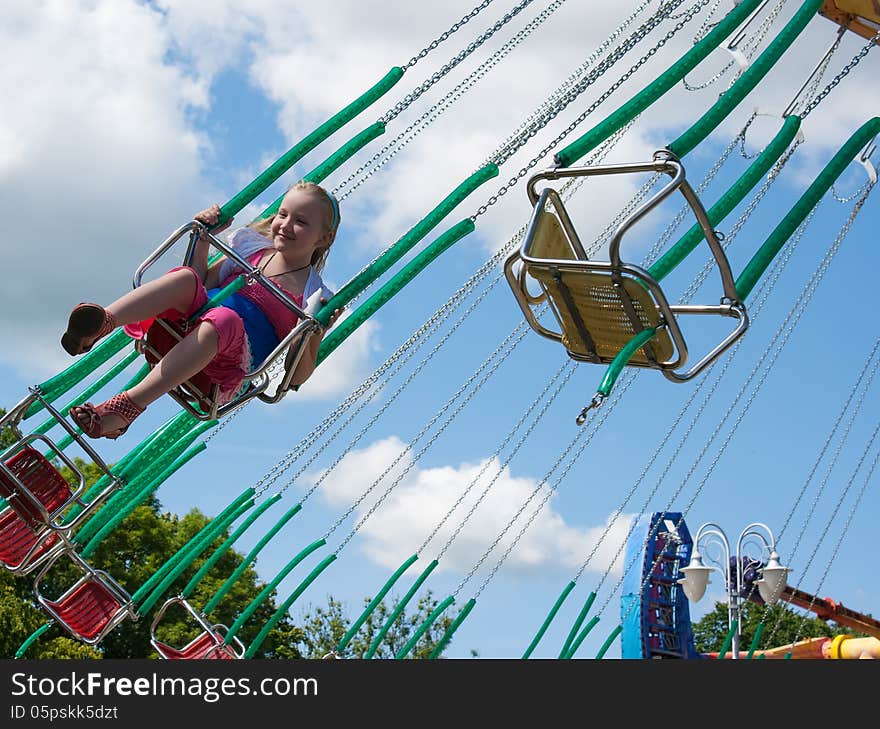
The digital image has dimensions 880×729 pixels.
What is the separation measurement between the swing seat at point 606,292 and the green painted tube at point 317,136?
1680mm

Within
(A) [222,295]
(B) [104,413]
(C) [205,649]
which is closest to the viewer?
(B) [104,413]

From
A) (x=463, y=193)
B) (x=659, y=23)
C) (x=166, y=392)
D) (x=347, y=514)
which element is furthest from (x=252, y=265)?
(x=347, y=514)

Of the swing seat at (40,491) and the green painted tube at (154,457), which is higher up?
the green painted tube at (154,457)

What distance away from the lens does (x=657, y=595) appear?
2186 centimetres

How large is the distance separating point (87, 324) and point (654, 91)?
2.92 m

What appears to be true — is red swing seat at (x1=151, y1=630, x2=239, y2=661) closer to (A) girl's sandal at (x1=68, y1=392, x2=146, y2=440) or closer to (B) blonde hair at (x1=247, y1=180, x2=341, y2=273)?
(B) blonde hair at (x1=247, y1=180, x2=341, y2=273)

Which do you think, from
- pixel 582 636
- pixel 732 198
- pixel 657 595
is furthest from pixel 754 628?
pixel 732 198

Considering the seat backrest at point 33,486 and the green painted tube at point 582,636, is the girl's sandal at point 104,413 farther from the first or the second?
the green painted tube at point 582,636

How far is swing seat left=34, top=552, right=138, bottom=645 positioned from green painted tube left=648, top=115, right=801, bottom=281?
513 cm

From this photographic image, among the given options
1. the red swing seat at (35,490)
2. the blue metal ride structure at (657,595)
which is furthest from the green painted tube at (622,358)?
the blue metal ride structure at (657,595)

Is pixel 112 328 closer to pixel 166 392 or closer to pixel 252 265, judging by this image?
pixel 166 392

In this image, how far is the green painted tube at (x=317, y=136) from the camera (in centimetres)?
704

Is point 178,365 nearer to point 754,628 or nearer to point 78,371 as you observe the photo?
point 78,371

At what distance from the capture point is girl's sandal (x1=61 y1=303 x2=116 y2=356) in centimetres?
568
